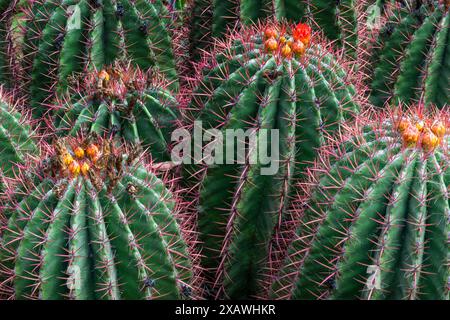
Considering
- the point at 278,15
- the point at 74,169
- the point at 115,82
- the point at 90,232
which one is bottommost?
the point at 90,232

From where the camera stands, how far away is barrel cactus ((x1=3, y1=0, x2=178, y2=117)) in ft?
14.0

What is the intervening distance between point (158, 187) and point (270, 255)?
66cm

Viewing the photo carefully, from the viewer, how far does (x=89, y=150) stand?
126 inches

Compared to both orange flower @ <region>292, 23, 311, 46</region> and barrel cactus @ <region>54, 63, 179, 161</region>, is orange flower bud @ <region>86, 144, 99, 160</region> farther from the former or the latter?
orange flower @ <region>292, 23, 311, 46</region>

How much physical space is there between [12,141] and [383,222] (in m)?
1.86

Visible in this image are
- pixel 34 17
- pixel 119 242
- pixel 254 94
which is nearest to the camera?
pixel 119 242

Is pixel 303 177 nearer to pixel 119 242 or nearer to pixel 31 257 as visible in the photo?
pixel 119 242

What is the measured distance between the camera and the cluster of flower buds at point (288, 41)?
373 centimetres

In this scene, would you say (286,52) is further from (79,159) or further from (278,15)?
(79,159)

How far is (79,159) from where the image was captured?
125 inches

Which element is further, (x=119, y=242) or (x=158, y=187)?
(x=158, y=187)

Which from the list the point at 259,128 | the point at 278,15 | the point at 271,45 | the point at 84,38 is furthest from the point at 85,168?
the point at 278,15

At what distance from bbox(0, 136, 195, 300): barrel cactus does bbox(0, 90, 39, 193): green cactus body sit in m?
0.60
